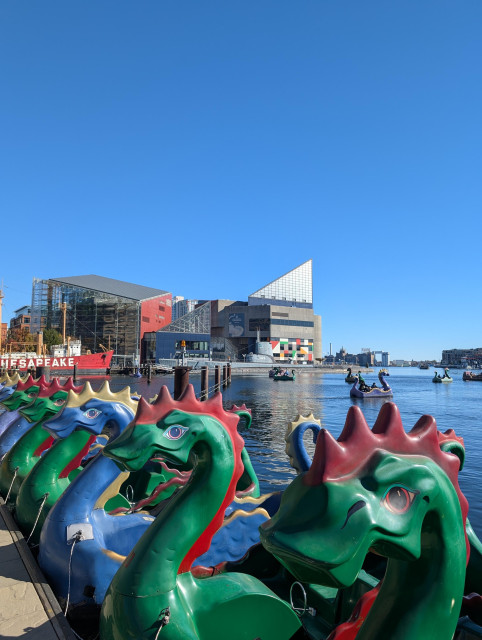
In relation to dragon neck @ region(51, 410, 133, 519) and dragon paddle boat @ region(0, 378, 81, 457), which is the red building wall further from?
dragon neck @ region(51, 410, 133, 519)

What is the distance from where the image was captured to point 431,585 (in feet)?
7.21

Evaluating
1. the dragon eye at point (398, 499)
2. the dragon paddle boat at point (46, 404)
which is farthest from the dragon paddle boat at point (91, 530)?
the dragon eye at point (398, 499)

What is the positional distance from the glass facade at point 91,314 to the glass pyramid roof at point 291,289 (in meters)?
45.5

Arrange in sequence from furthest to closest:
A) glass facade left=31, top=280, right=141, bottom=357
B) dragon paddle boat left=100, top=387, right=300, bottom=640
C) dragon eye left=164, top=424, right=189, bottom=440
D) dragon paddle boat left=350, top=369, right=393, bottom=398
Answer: glass facade left=31, top=280, right=141, bottom=357, dragon paddle boat left=350, top=369, right=393, bottom=398, dragon eye left=164, top=424, right=189, bottom=440, dragon paddle boat left=100, top=387, right=300, bottom=640

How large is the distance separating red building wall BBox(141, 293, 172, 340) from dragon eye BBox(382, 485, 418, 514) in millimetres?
77143

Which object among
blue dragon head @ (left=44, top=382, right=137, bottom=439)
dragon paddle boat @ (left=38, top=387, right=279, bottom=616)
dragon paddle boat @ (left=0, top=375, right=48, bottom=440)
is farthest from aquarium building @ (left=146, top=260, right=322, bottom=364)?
dragon paddle boat @ (left=38, top=387, right=279, bottom=616)

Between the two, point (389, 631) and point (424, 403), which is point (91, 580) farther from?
Answer: point (424, 403)

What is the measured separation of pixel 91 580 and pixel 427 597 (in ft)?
12.9

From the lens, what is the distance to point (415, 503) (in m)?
1.98

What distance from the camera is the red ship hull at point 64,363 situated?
150 feet

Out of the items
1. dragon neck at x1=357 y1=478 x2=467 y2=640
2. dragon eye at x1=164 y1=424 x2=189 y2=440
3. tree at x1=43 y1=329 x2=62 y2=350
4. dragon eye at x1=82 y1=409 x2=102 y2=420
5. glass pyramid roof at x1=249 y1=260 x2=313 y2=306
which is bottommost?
dragon neck at x1=357 y1=478 x2=467 y2=640

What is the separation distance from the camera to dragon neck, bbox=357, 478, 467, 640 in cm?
219

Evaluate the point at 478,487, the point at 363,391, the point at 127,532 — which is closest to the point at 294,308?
the point at 363,391

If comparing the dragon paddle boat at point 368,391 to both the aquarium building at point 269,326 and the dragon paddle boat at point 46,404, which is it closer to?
the dragon paddle boat at point 46,404
